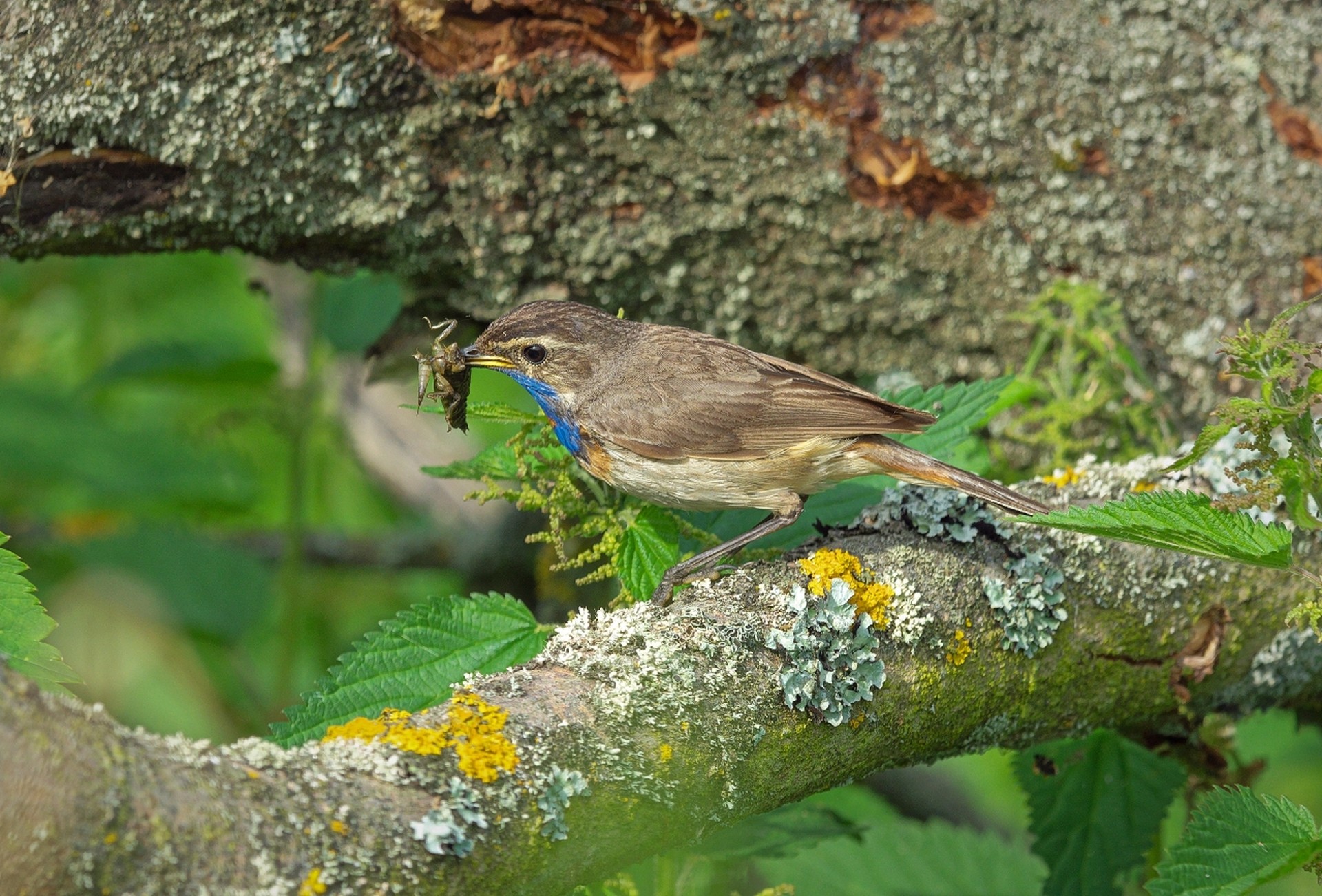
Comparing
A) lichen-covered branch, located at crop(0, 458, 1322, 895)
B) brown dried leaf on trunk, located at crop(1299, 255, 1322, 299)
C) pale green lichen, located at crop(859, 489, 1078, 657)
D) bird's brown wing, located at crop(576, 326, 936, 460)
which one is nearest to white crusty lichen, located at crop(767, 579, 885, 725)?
lichen-covered branch, located at crop(0, 458, 1322, 895)

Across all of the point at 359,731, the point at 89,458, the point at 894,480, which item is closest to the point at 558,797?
the point at 359,731

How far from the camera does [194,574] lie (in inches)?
223

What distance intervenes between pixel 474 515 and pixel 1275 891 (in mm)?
4951

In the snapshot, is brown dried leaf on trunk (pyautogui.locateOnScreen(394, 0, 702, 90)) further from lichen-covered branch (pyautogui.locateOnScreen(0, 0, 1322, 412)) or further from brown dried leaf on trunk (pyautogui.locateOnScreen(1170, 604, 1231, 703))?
brown dried leaf on trunk (pyautogui.locateOnScreen(1170, 604, 1231, 703))

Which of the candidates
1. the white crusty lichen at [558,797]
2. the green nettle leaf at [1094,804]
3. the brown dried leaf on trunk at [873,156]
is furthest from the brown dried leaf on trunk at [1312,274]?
the white crusty lichen at [558,797]

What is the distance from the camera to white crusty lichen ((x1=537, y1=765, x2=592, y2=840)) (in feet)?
8.16

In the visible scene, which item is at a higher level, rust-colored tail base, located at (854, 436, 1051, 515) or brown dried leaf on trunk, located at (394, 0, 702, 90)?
brown dried leaf on trunk, located at (394, 0, 702, 90)

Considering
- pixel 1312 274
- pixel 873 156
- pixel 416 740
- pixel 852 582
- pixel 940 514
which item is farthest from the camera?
pixel 1312 274

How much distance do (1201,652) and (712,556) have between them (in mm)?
1658

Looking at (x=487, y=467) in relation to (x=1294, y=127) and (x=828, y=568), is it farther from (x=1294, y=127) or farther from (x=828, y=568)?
(x=1294, y=127)

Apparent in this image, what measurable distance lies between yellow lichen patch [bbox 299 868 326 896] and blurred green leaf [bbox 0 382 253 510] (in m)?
4.00

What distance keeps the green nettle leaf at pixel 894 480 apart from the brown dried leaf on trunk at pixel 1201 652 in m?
0.89

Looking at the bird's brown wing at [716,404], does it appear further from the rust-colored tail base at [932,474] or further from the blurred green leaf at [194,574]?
the blurred green leaf at [194,574]

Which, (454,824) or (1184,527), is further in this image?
(1184,527)
